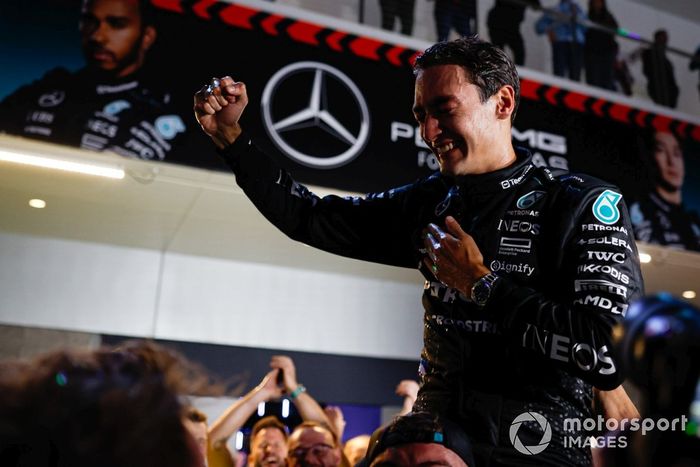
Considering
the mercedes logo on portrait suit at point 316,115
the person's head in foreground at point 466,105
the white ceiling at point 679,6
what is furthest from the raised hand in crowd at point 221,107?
the white ceiling at point 679,6

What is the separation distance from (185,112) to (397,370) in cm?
348

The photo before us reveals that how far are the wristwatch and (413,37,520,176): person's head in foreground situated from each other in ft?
1.12

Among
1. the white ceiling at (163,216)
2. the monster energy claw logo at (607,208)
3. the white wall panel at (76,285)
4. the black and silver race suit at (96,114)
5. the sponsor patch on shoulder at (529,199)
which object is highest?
the black and silver race suit at (96,114)

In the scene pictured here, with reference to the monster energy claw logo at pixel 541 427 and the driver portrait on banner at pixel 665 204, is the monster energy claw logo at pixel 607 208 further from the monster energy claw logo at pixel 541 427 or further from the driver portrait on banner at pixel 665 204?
the driver portrait on banner at pixel 665 204

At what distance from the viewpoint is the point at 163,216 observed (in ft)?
18.9

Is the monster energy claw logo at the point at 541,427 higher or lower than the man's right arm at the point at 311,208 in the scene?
lower

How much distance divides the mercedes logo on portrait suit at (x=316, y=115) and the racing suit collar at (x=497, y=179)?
11.6ft

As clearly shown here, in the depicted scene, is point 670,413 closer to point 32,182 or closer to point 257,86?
point 257,86

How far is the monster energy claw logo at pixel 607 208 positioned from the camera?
1423 millimetres

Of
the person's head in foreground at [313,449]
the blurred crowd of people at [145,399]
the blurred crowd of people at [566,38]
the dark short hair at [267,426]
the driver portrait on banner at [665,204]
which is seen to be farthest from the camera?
the blurred crowd of people at [566,38]

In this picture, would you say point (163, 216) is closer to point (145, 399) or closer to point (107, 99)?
point (107, 99)

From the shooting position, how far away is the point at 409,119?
5543 mm

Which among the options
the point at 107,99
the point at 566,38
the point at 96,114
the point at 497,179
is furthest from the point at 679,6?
the point at 497,179

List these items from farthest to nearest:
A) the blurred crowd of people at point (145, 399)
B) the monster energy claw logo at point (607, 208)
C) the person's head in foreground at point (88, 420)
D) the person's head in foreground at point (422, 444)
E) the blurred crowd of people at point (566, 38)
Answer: the blurred crowd of people at point (566, 38) < the monster energy claw logo at point (607, 208) < the person's head in foreground at point (422, 444) < the person's head in foreground at point (88, 420) < the blurred crowd of people at point (145, 399)
